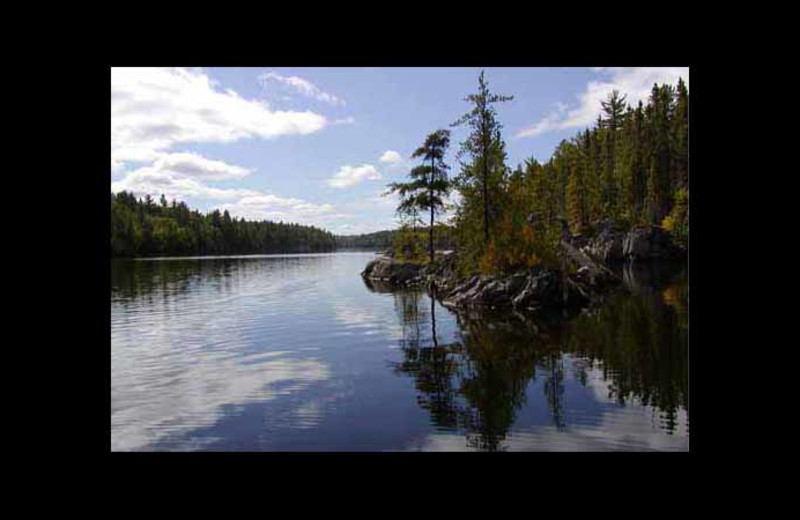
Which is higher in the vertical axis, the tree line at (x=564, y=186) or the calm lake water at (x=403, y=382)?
the tree line at (x=564, y=186)

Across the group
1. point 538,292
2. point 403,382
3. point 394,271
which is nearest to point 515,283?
point 538,292

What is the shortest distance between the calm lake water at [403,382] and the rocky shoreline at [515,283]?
319 centimetres

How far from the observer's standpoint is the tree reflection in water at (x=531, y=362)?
37.9 feet

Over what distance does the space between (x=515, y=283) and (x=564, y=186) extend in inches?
3193

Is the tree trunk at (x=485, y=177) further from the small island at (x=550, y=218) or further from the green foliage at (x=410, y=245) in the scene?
the green foliage at (x=410, y=245)

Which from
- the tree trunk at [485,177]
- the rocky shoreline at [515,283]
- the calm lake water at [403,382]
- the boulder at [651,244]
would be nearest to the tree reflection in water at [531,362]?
the calm lake water at [403,382]

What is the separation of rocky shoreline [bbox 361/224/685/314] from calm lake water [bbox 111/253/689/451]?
319 cm

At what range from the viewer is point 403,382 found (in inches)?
573
